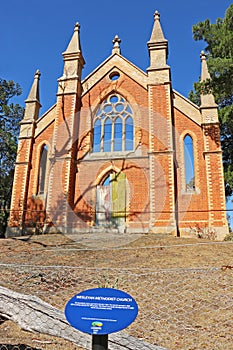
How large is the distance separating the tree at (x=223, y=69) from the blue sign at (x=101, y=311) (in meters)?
15.1

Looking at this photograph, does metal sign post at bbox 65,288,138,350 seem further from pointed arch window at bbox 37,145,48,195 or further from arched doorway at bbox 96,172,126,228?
pointed arch window at bbox 37,145,48,195

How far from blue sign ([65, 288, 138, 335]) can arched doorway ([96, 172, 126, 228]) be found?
51.2ft

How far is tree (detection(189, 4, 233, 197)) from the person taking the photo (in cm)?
1569

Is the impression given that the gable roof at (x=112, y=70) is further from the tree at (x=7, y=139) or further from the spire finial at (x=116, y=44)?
the tree at (x=7, y=139)

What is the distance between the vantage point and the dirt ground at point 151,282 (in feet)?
17.3

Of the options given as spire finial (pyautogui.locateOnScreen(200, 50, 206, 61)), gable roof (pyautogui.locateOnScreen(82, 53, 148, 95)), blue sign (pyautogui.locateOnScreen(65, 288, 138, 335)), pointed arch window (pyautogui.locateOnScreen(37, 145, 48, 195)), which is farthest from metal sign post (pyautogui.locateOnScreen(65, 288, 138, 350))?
spire finial (pyautogui.locateOnScreen(200, 50, 206, 61))

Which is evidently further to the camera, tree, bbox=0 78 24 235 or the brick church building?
tree, bbox=0 78 24 235

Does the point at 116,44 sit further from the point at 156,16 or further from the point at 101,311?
the point at 101,311

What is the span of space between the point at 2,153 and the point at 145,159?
13923 mm

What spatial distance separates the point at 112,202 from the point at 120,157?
121 inches

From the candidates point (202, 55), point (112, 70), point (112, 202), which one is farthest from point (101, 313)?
point (202, 55)

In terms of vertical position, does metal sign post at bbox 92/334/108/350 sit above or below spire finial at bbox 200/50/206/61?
below

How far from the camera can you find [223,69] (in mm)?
16469

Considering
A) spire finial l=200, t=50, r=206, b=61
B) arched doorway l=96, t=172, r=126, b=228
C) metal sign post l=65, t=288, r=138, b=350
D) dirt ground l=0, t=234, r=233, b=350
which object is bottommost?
dirt ground l=0, t=234, r=233, b=350
